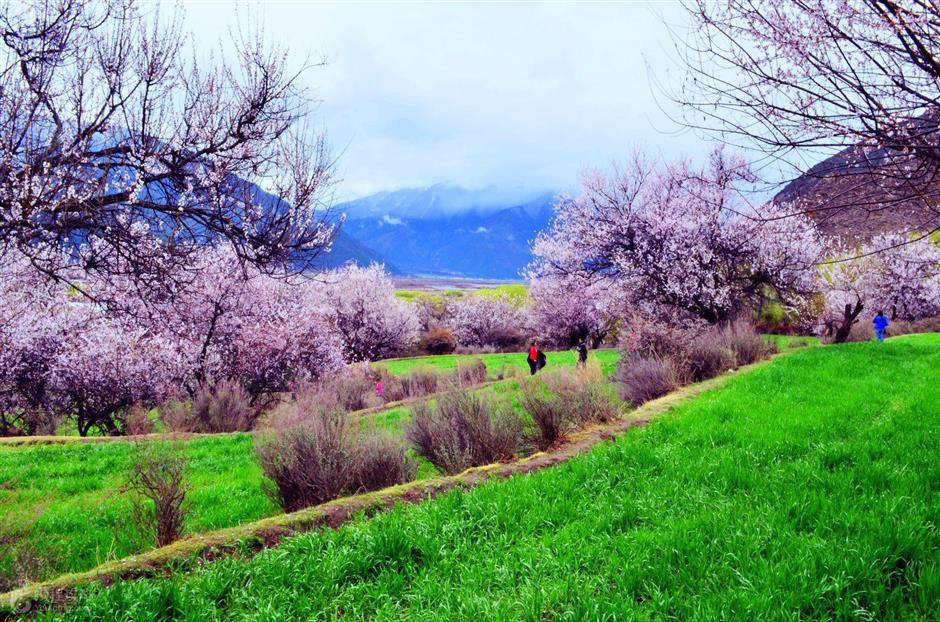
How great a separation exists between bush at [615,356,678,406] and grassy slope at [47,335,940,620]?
6.24 meters

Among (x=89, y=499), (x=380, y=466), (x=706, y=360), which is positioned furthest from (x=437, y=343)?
(x=380, y=466)

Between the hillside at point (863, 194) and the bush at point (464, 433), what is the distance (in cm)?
502

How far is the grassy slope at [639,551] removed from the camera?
3.12m

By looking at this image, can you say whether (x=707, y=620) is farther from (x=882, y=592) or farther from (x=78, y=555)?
(x=78, y=555)

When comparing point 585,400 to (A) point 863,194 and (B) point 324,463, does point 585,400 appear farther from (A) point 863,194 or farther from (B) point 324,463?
(A) point 863,194

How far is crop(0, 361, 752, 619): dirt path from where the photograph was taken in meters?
3.61

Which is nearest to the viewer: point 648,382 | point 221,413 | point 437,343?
point 648,382

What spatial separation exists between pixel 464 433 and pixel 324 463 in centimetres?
224

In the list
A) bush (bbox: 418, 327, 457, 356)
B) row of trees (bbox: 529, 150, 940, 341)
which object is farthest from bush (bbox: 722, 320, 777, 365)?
bush (bbox: 418, 327, 457, 356)

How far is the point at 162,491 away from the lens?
5656mm

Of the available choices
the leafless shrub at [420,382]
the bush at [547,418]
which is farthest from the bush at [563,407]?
the leafless shrub at [420,382]

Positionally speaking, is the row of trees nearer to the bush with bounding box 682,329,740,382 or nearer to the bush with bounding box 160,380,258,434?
the bush with bounding box 682,329,740,382

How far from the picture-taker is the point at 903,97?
411 centimetres

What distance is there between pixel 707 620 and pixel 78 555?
6.58 meters
